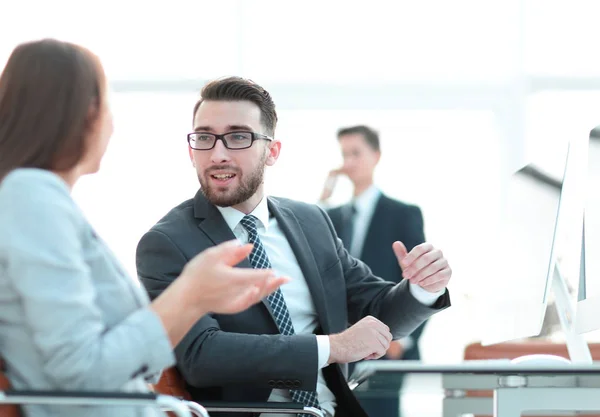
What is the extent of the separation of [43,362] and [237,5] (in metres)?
4.85

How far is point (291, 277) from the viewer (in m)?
2.62

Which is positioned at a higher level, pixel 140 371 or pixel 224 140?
pixel 224 140

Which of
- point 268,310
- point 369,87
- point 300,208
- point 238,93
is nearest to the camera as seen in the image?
point 268,310

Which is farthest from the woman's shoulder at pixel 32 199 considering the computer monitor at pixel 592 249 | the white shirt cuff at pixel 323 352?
the computer monitor at pixel 592 249

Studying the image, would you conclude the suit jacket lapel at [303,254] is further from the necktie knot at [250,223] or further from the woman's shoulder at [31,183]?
the woman's shoulder at [31,183]

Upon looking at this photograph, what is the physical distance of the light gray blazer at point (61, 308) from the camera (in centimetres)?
141

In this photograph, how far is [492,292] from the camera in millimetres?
2611

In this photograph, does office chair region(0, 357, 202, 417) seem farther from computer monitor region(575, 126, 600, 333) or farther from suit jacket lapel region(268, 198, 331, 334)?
suit jacket lapel region(268, 198, 331, 334)

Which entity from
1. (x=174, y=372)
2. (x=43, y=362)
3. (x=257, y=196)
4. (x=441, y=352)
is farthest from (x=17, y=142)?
(x=441, y=352)

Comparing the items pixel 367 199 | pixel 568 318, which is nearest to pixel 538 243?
pixel 568 318

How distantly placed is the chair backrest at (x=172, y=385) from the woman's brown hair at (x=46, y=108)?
2.74 feet

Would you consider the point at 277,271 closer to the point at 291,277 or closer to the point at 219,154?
the point at 291,277

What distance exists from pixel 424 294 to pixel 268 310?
419mm

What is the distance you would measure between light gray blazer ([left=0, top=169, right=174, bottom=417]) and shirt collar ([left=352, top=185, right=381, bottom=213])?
2.90 meters
